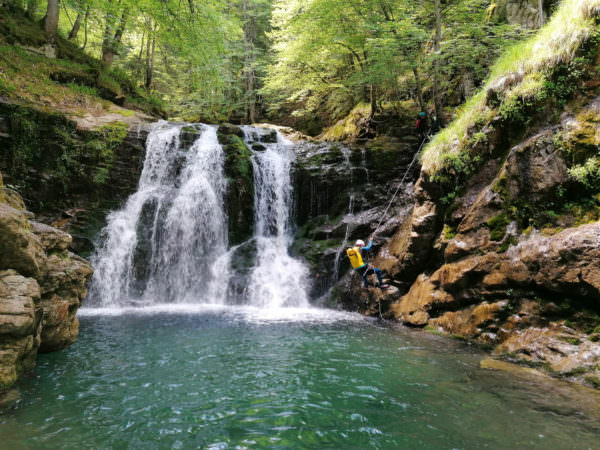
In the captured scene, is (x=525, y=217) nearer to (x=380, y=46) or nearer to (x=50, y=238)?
(x=380, y=46)

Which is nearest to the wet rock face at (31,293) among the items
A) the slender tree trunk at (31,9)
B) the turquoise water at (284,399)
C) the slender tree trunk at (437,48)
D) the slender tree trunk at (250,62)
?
the turquoise water at (284,399)

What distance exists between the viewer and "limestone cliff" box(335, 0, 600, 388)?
5406 millimetres

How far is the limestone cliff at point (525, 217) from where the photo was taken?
17.7ft

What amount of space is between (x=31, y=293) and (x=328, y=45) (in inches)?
593

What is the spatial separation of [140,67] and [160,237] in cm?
1839

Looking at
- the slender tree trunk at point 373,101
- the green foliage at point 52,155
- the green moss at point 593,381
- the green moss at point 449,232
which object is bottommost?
the green moss at point 593,381

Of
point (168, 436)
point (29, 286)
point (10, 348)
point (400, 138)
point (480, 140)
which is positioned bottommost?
point (168, 436)

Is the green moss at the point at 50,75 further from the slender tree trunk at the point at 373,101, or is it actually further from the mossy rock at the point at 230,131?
the slender tree trunk at the point at 373,101

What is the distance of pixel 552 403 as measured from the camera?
3953mm

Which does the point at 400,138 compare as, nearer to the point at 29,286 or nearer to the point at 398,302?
the point at 398,302

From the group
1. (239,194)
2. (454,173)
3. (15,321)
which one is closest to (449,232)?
(454,173)

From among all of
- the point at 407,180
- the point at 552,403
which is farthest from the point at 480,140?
the point at 552,403

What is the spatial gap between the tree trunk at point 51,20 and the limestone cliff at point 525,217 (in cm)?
1839

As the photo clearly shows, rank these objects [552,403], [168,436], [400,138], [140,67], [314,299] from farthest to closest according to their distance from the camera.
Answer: [140,67] < [400,138] < [314,299] < [552,403] < [168,436]
